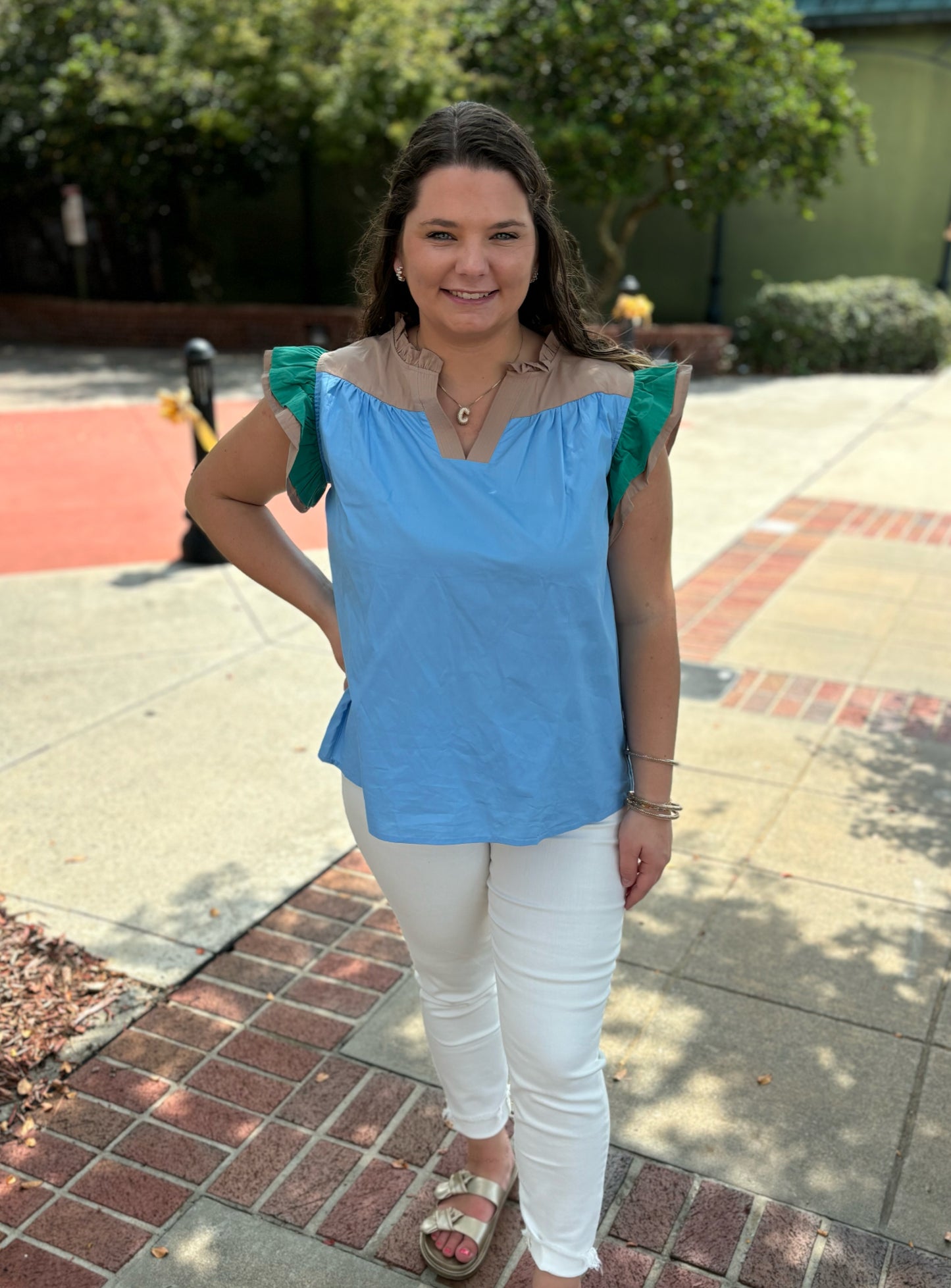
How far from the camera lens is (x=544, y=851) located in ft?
6.69

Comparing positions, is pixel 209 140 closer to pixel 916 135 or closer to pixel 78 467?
pixel 78 467

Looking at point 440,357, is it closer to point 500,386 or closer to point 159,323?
point 500,386

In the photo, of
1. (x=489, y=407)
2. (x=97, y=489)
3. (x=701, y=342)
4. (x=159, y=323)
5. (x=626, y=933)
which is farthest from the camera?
(x=159, y=323)

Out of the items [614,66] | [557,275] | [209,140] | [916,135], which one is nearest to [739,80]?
[614,66]

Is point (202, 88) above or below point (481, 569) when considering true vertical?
above

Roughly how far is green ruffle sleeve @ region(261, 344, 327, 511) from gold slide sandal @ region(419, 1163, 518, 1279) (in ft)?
4.64

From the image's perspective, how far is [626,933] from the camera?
3621mm

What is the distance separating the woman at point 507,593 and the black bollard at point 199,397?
5025mm

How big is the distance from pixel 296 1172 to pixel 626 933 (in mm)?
1282

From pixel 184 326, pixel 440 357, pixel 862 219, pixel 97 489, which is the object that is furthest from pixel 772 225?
pixel 440 357

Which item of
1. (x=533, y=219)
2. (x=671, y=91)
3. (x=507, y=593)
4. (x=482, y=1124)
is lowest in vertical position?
(x=482, y=1124)

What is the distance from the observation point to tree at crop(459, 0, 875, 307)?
12828mm

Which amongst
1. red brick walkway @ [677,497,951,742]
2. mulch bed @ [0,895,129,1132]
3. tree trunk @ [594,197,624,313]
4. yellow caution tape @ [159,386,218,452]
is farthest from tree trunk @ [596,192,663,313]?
mulch bed @ [0,895,129,1132]

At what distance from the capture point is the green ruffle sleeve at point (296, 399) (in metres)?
2.06
